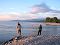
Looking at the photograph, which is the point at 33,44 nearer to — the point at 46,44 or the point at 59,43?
the point at 46,44

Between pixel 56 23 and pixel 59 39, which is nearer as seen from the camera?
pixel 59 39

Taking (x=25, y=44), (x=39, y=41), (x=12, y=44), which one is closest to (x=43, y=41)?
(x=39, y=41)

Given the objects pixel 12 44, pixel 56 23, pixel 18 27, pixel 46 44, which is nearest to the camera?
pixel 46 44

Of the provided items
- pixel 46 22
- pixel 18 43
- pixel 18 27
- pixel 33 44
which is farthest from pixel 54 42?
pixel 46 22

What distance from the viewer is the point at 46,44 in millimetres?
23328

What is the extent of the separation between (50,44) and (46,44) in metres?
0.45

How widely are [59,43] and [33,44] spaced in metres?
2.97

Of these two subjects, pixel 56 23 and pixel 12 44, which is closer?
pixel 12 44

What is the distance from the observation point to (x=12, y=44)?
25.1 metres

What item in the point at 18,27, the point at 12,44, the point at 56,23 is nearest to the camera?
the point at 12,44

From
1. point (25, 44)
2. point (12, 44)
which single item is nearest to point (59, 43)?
point (25, 44)

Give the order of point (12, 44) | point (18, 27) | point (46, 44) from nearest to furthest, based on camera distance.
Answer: point (46, 44)
point (12, 44)
point (18, 27)

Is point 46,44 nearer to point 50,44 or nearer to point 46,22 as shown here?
point 50,44

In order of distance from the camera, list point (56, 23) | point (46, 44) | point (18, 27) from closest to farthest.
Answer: point (46, 44) → point (18, 27) → point (56, 23)
